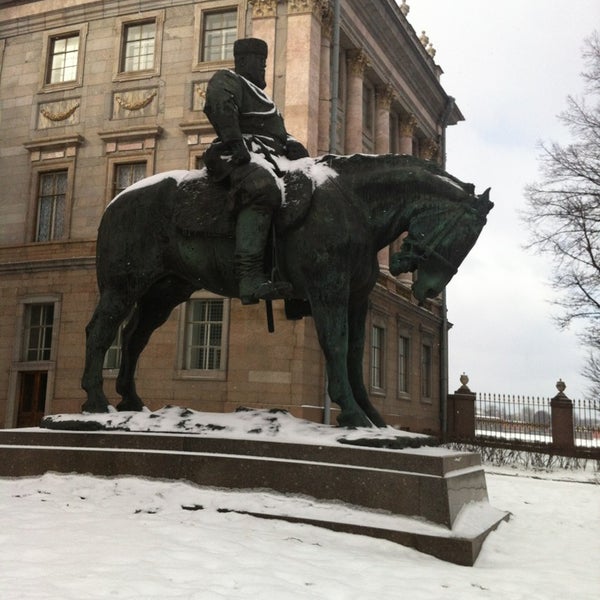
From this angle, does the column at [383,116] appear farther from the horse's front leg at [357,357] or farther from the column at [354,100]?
the horse's front leg at [357,357]

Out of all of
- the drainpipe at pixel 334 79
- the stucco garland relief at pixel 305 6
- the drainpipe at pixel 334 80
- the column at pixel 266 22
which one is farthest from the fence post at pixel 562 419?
the stucco garland relief at pixel 305 6

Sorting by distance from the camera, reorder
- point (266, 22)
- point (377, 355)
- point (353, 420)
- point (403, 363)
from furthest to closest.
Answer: point (403, 363) < point (377, 355) < point (266, 22) < point (353, 420)

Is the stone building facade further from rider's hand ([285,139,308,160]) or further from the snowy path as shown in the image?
the snowy path

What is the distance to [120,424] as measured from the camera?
6.46m

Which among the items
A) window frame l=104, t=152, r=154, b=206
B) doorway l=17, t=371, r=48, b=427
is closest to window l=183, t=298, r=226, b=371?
window frame l=104, t=152, r=154, b=206

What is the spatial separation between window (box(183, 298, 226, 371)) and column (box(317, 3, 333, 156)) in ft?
18.6

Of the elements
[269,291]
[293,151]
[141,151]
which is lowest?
[269,291]

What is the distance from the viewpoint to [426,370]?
3070 centimetres

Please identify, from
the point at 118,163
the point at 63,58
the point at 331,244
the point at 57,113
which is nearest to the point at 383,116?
the point at 118,163

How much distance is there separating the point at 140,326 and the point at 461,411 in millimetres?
25450

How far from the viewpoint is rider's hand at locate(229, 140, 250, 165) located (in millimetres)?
6156

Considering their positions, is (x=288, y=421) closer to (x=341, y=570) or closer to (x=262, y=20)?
(x=341, y=570)

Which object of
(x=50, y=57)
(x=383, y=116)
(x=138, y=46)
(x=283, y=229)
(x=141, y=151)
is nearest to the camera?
(x=283, y=229)

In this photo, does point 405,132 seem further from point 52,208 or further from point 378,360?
point 52,208
